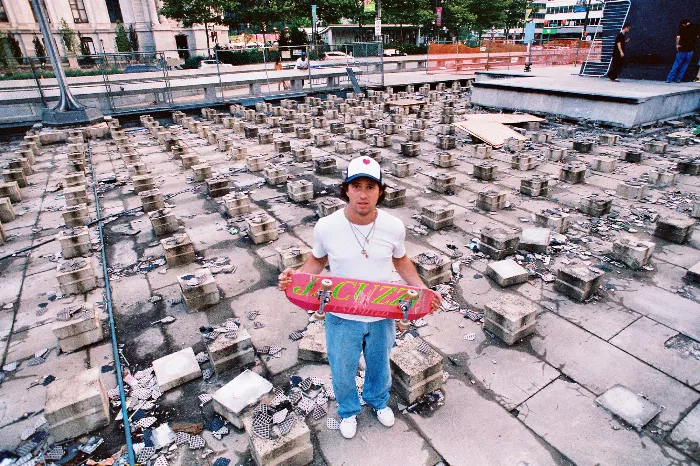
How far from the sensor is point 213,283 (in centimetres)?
476

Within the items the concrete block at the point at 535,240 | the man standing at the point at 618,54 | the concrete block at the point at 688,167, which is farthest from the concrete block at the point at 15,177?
the man standing at the point at 618,54

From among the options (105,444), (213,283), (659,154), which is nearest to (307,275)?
(105,444)

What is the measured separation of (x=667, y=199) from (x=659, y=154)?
3.42m

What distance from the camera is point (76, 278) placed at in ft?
16.8

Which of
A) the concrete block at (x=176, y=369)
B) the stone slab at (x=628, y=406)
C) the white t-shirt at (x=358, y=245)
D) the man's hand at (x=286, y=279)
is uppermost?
the white t-shirt at (x=358, y=245)

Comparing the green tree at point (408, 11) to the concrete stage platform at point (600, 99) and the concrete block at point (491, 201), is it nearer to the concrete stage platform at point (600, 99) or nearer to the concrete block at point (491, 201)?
the concrete stage platform at point (600, 99)

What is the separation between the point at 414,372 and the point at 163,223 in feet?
16.4

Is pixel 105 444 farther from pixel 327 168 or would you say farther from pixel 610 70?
pixel 610 70

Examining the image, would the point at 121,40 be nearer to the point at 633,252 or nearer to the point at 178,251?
the point at 178,251

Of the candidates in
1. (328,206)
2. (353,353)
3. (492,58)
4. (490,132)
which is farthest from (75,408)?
(492,58)

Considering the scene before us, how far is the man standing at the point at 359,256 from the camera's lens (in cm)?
238

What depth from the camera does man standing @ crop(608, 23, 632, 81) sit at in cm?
1444

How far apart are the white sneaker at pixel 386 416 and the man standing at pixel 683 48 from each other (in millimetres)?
16830

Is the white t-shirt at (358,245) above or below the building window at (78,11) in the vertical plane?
below
